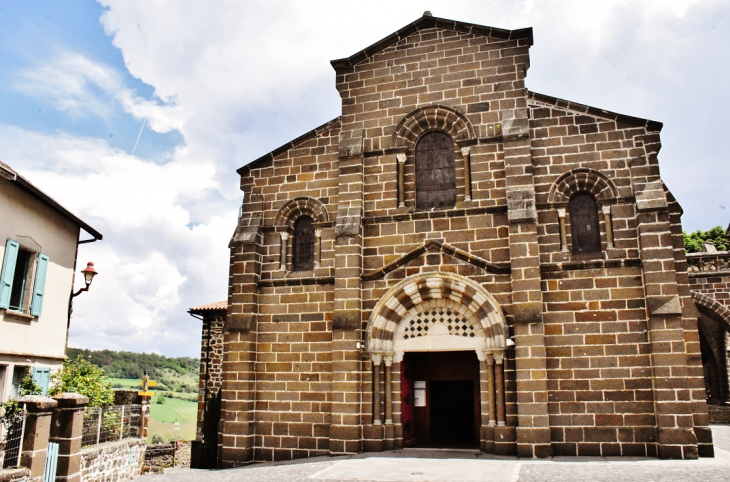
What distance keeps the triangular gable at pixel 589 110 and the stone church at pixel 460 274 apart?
38mm

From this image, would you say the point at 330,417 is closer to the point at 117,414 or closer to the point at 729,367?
the point at 117,414

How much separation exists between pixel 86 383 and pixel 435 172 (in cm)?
917

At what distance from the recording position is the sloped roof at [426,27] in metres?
14.2

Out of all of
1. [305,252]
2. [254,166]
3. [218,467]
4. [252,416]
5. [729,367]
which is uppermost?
[254,166]

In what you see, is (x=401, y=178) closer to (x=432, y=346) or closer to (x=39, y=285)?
(x=432, y=346)

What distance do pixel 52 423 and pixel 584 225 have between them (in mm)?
11303

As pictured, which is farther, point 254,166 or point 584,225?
point 254,166

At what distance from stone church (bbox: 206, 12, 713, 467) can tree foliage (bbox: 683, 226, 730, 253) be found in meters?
19.5

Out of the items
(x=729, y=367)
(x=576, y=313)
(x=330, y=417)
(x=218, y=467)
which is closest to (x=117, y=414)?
(x=218, y=467)

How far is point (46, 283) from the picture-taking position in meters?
14.0

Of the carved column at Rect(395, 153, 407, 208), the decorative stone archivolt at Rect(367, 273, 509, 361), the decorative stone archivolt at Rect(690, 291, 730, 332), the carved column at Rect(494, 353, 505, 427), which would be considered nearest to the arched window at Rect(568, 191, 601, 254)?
the decorative stone archivolt at Rect(367, 273, 509, 361)

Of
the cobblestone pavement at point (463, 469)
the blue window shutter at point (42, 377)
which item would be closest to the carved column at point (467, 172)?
the cobblestone pavement at point (463, 469)

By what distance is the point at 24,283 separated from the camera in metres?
13.1

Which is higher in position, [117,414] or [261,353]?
[261,353]
